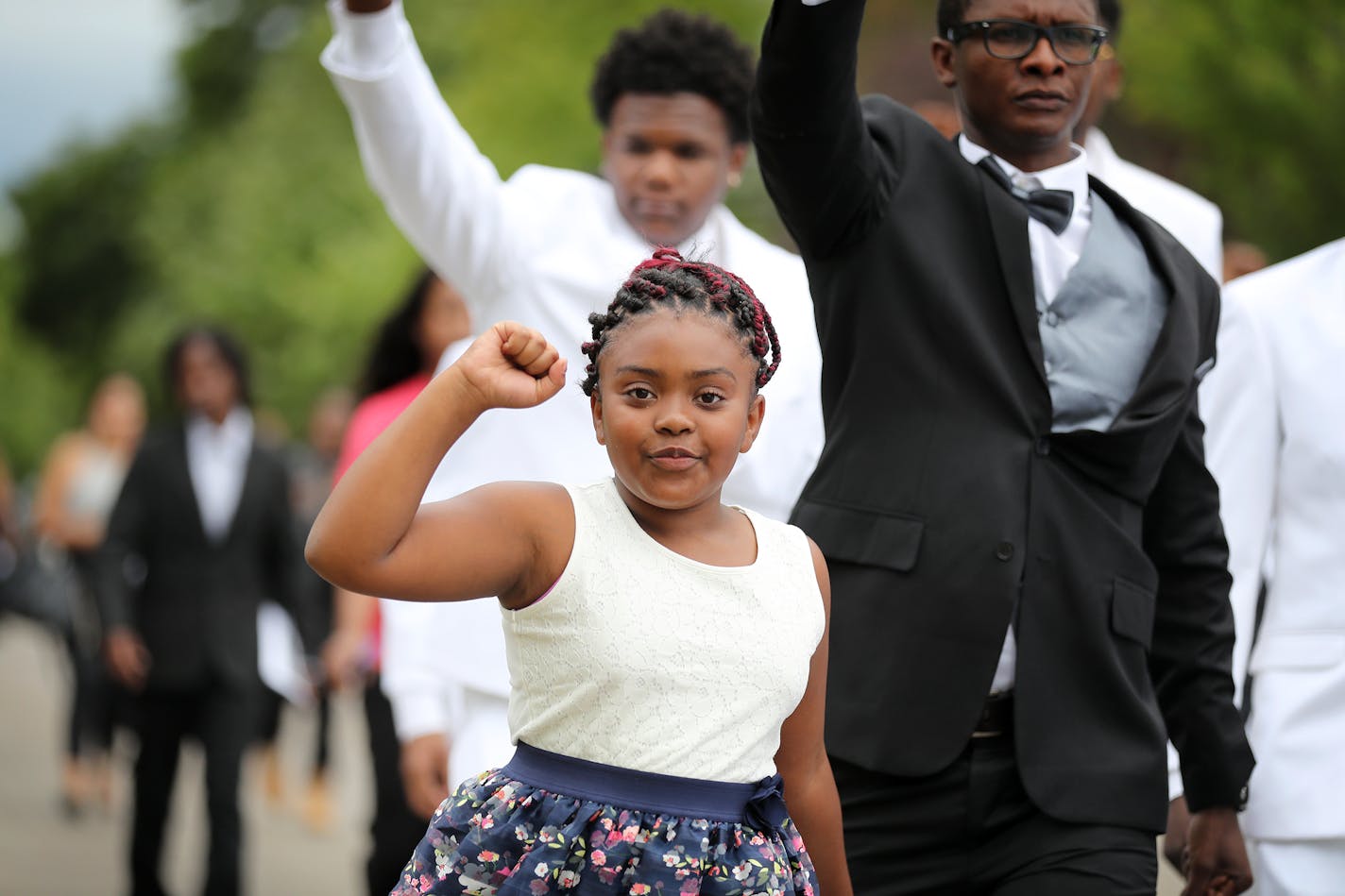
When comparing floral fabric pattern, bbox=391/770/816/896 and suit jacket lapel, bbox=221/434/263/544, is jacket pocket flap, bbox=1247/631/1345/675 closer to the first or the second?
floral fabric pattern, bbox=391/770/816/896

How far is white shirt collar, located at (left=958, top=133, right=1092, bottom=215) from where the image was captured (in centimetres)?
395

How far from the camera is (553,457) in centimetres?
479

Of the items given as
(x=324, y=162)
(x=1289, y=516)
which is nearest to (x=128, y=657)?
(x=1289, y=516)

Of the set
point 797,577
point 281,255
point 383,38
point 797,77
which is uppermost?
point 281,255

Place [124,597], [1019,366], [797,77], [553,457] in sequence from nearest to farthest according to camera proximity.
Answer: [797,77] < [1019,366] < [553,457] < [124,597]

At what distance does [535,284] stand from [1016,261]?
1.45m

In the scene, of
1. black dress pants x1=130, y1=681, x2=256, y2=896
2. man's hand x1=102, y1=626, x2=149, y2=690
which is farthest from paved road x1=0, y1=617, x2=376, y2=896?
man's hand x1=102, y1=626, x2=149, y2=690

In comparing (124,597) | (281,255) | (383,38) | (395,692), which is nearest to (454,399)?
(383,38)

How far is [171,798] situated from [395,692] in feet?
11.2

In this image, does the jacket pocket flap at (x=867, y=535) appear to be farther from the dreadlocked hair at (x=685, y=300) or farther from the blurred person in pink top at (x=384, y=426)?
the blurred person in pink top at (x=384, y=426)

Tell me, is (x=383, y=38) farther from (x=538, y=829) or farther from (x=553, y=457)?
(x=538, y=829)

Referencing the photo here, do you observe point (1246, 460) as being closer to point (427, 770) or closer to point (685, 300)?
point (685, 300)

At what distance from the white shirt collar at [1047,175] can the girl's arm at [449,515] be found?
1189 millimetres

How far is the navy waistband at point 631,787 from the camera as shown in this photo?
10.1ft
